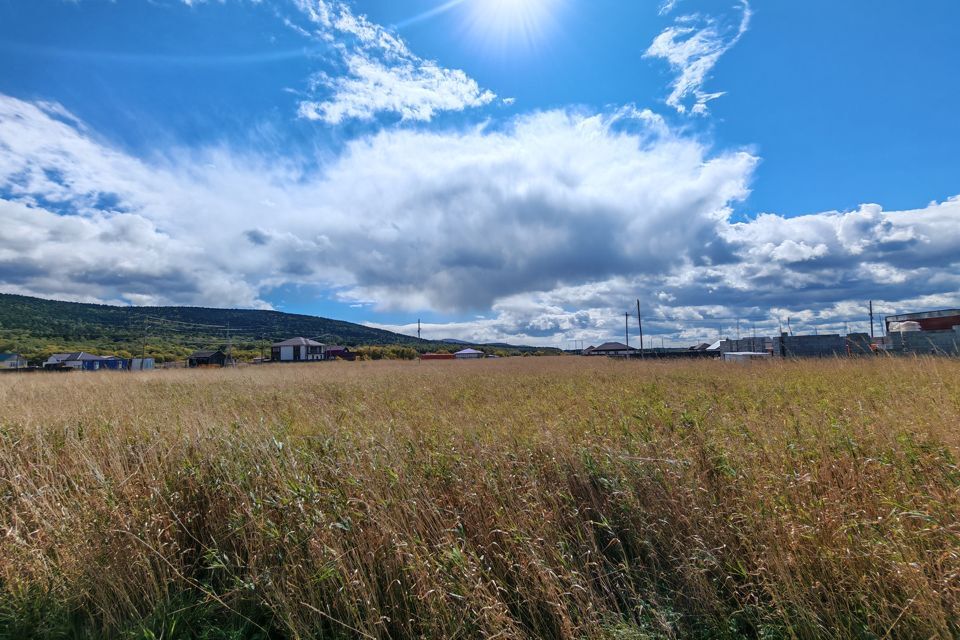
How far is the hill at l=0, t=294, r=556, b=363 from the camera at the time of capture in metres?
76.8

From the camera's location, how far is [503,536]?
11.2 feet

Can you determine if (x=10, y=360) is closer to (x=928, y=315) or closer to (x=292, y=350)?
(x=292, y=350)

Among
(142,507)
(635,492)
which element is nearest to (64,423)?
(142,507)

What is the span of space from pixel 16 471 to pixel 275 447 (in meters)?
3.26

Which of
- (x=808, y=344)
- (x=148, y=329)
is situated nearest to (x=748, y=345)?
(x=808, y=344)

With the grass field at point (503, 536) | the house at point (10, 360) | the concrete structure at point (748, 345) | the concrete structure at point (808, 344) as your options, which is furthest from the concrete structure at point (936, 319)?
the house at point (10, 360)

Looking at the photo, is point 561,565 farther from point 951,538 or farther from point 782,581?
point 951,538

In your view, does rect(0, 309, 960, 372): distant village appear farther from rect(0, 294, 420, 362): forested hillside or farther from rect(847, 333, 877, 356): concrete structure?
rect(0, 294, 420, 362): forested hillside

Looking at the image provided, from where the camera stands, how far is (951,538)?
8.68ft

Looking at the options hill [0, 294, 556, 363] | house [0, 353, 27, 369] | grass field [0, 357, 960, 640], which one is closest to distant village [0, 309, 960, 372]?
house [0, 353, 27, 369]

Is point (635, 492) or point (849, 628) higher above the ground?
point (635, 492)

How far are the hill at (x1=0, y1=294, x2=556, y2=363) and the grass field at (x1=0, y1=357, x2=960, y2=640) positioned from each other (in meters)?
60.3

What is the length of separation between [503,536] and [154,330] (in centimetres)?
13915

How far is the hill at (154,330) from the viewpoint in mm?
76812
